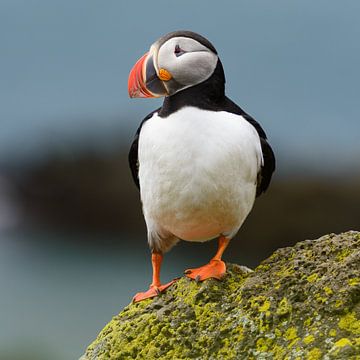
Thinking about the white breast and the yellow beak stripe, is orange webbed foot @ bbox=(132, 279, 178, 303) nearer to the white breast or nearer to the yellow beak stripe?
the white breast

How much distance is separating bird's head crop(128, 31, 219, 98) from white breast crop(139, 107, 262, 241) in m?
0.17

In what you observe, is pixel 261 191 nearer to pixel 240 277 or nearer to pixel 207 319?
pixel 240 277

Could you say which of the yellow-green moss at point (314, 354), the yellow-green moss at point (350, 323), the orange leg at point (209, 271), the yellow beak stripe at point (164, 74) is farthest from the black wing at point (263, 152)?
the yellow-green moss at point (314, 354)

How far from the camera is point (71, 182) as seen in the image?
25.0m

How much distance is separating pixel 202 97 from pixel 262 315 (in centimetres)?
136

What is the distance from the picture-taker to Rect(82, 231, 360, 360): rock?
4.73m

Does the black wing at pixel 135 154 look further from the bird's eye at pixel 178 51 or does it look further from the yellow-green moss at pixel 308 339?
the yellow-green moss at pixel 308 339

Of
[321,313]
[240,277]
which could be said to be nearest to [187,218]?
[240,277]

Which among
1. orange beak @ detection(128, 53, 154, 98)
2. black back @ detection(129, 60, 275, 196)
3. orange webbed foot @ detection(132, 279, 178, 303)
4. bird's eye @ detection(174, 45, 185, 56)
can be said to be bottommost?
orange webbed foot @ detection(132, 279, 178, 303)

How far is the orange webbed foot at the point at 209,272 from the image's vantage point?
5.60 m

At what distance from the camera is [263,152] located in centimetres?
601

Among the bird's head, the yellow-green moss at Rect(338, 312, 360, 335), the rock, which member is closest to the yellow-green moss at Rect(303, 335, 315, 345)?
the rock

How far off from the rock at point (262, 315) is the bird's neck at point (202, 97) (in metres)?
0.90

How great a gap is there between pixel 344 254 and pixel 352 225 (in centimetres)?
1502
